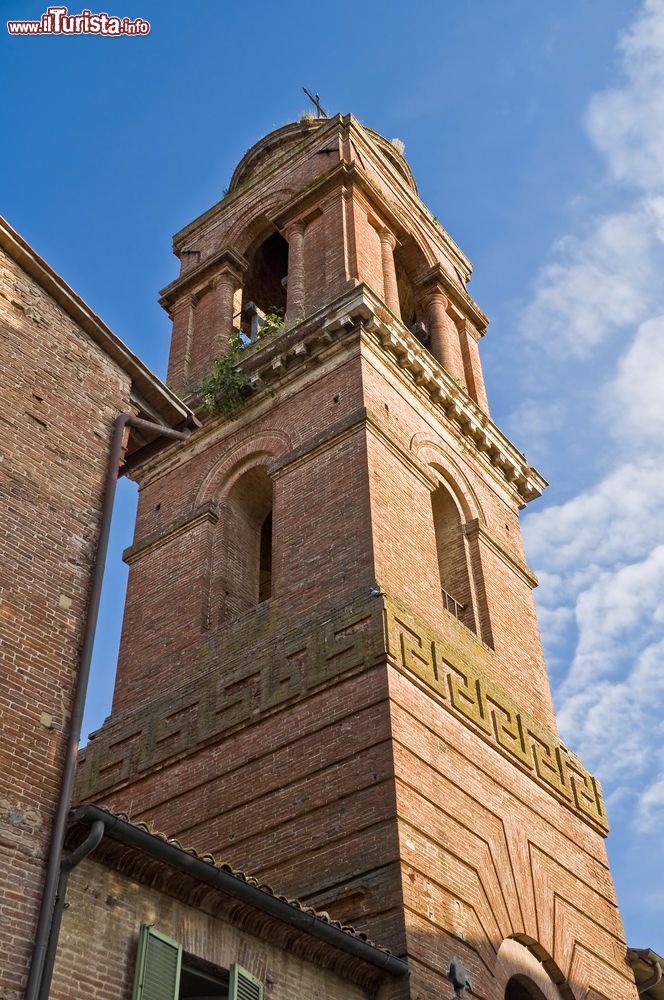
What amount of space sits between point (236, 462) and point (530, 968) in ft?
28.7

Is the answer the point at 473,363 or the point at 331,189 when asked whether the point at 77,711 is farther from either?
the point at 473,363

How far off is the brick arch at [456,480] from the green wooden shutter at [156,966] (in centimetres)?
1090

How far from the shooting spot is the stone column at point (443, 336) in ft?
76.5

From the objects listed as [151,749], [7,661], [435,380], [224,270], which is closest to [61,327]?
[7,661]

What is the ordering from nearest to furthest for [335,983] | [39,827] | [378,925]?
[39,827] → [335,983] → [378,925]

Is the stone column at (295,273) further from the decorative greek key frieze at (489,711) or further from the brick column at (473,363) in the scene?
the decorative greek key frieze at (489,711)

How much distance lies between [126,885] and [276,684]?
18.4ft

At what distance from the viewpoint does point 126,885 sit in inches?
372

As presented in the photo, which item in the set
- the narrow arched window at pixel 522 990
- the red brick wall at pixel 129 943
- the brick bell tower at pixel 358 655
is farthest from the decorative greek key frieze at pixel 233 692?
the red brick wall at pixel 129 943

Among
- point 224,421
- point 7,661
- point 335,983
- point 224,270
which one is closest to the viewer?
point 7,661

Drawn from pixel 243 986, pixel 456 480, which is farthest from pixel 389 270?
pixel 243 986

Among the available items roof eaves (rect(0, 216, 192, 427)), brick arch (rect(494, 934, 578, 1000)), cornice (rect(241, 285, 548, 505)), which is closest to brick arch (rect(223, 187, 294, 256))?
cornice (rect(241, 285, 548, 505))

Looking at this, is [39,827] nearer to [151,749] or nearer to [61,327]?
[61,327]

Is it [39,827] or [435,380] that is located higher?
[435,380]
